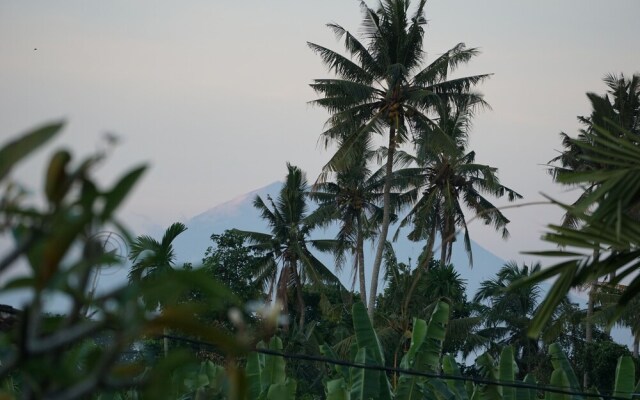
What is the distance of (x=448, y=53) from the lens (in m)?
37.1

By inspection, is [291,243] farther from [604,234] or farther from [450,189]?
[604,234]

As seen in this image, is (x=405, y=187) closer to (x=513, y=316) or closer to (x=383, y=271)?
(x=383, y=271)

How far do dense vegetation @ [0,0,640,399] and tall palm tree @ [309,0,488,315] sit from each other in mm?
52

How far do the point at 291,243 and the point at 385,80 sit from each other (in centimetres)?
1130

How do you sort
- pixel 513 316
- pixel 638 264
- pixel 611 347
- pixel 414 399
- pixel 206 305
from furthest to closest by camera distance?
pixel 513 316
pixel 611 347
pixel 414 399
pixel 638 264
pixel 206 305

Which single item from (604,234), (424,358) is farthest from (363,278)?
(604,234)

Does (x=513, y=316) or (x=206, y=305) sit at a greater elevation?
(x=513, y=316)

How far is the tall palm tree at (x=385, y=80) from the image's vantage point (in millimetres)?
36438

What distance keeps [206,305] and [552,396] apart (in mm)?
13409

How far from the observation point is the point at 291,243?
4541cm

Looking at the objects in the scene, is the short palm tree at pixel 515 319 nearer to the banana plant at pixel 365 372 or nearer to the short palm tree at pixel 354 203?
the short palm tree at pixel 354 203

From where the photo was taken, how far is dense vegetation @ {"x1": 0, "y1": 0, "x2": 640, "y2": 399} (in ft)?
4.44

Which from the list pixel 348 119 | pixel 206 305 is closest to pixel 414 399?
pixel 206 305

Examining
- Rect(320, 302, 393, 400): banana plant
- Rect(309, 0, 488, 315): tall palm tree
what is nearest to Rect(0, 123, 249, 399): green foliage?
Rect(320, 302, 393, 400): banana plant
